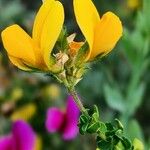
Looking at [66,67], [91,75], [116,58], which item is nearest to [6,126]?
[91,75]

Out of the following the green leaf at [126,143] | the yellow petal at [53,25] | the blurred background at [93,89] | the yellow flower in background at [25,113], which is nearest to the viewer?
the yellow petal at [53,25]

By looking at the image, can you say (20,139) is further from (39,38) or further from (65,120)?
(39,38)

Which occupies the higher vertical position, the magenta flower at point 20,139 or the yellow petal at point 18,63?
the yellow petal at point 18,63

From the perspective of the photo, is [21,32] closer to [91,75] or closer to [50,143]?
[50,143]

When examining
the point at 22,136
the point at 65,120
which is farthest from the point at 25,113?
the point at 22,136

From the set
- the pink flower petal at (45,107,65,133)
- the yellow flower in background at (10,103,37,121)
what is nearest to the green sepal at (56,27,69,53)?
the pink flower petal at (45,107,65,133)

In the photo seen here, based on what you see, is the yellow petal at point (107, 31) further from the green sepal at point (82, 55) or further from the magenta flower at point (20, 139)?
the magenta flower at point (20, 139)

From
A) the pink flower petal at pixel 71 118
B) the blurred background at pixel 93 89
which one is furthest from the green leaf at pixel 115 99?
the pink flower petal at pixel 71 118

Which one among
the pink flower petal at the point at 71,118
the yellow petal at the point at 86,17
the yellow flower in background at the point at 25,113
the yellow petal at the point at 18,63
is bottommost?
the yellow flower in background at the point at 25,113
